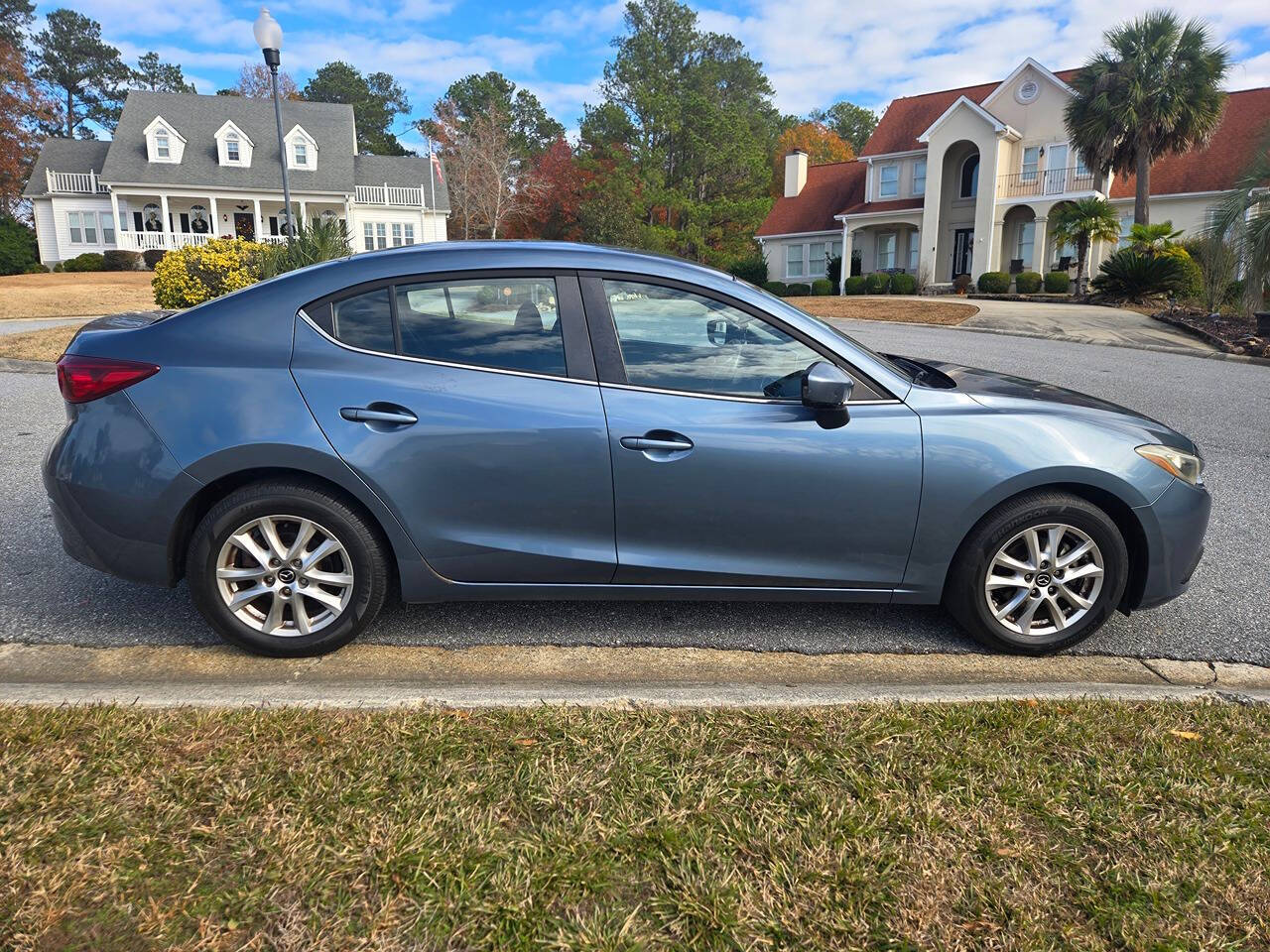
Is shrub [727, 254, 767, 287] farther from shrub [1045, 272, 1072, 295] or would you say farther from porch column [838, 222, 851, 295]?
shrub [1045, 272, 1072, 295]

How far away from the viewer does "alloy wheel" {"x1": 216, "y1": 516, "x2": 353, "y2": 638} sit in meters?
3.46

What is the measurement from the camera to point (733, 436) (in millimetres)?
3463

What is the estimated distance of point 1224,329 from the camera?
59.2 feet

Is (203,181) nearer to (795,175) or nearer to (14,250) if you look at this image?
(14,250)

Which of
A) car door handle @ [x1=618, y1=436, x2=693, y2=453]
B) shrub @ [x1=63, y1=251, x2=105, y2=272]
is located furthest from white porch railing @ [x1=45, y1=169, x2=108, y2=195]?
car door handle @ [x1=618, y1=436, x2=693, y2=453]

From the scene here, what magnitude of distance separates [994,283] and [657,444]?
30.5m

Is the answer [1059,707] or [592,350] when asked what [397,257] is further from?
[1059,707]

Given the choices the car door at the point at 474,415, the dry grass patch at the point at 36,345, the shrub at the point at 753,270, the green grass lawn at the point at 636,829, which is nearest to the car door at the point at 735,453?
the car door at the point at 474,415

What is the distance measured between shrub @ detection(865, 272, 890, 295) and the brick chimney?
32.1ft

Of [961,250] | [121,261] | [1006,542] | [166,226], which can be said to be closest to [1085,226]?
[961,250]

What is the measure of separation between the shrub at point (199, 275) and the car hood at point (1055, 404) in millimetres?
12745

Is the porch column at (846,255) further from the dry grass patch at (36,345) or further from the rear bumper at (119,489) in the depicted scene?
the rear bumper at (119,489)

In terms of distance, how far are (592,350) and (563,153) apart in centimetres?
5262

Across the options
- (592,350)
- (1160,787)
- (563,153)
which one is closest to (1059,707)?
(1160,787)
